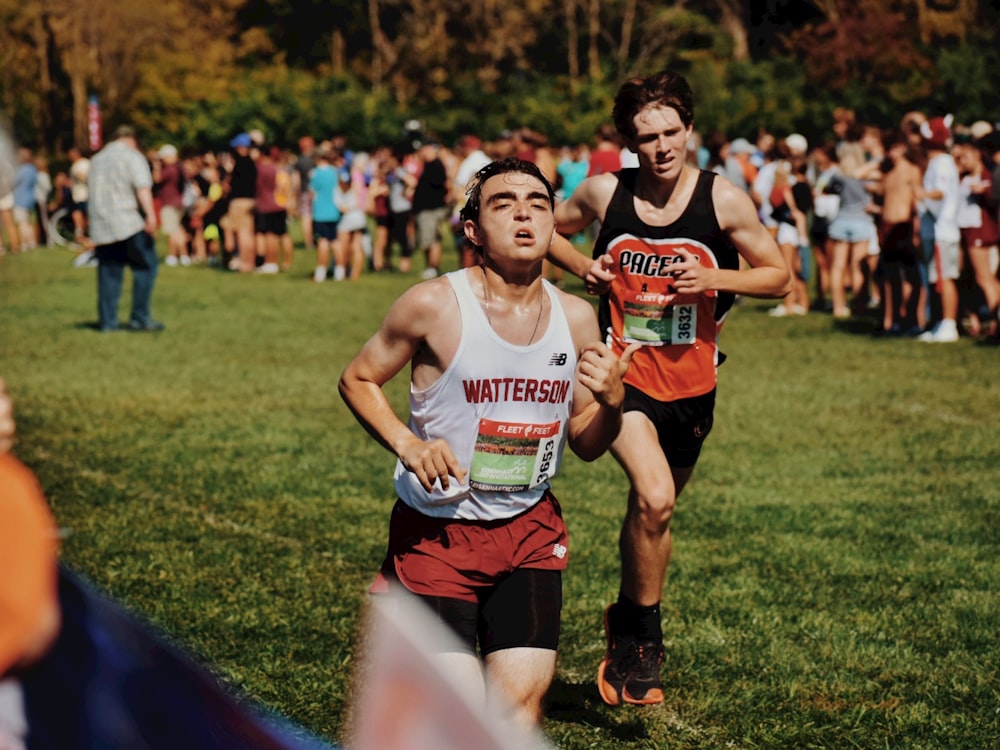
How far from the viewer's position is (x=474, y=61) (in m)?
65.5

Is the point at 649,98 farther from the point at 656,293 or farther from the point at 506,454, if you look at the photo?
the point at 506,454

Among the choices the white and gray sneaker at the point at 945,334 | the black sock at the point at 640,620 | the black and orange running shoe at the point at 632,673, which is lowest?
the white and gray sneaker at the point at 945,334

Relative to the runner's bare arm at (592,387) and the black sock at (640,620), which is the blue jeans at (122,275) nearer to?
the black sock at (640,620)

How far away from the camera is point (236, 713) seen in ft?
5.10

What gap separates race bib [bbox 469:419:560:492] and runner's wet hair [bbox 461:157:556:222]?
631mm

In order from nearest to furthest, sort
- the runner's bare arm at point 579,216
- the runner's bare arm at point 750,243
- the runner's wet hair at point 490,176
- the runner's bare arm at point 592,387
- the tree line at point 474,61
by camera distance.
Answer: the runner's bare arm at point 592,387 < the runner's wet hair at point 490,176 < the runner's bare arm at point 750,243 < the runner's bare arm at point 579,216 < the tree line at point 474,61

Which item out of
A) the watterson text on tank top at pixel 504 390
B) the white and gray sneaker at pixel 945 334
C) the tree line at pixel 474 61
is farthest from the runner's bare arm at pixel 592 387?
the tree line at pixel 474 61

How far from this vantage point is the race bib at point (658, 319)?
17.9 ft

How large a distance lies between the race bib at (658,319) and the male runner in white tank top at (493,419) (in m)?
1.22

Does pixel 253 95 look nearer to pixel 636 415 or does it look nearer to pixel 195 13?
pixel 195 13

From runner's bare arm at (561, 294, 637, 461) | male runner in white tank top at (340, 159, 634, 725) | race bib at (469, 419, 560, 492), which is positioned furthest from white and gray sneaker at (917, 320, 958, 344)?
race bib at (469, 419, 560, 492)

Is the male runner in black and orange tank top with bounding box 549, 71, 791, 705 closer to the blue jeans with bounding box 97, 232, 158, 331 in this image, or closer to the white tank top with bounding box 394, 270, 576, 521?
the white tank top with bounding box 394, 270, 576, 521

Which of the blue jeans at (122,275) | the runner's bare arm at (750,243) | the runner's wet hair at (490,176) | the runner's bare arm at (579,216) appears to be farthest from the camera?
the blue jeans at (122,275)

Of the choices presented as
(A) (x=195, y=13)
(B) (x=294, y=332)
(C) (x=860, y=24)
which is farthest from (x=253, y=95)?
(B) (x=294, y=332)
